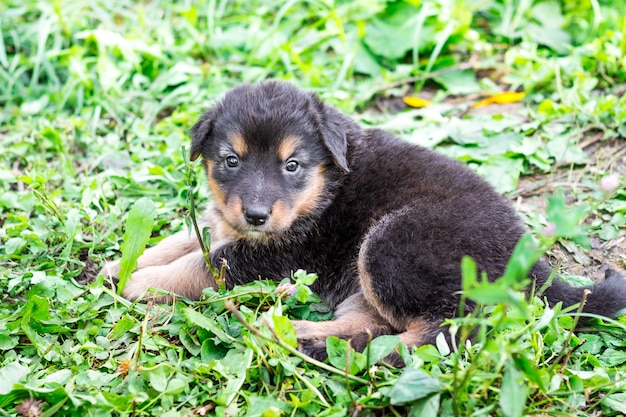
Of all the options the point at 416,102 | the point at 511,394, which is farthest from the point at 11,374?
the point at 416,102

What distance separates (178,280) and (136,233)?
1.37 ft

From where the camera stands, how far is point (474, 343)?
3.24 meters

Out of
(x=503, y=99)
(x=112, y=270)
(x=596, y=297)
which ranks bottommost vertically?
(x=112, y=270)

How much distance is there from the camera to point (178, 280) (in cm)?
407

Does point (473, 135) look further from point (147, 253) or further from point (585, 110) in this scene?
point (147, 253)

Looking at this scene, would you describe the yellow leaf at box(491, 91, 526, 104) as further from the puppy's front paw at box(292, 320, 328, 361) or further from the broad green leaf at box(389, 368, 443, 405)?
the broad green leaf at box(389, 368, 443, 405)

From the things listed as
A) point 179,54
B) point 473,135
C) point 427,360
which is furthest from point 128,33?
point 427,360

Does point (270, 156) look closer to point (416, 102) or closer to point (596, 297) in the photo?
point (596, 297)

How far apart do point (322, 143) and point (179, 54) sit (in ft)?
10.5

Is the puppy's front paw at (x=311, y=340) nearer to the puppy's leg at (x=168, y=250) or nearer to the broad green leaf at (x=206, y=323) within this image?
the broad green leaf at (x=206, y=323)

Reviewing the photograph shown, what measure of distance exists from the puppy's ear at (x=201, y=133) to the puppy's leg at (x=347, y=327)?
1237 millimetres

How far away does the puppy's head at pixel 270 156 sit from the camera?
12.6 ft

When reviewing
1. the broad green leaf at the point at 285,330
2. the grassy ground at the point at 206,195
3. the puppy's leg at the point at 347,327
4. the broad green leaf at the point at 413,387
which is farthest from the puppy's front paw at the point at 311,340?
the broad green leaf at the point at 413,387

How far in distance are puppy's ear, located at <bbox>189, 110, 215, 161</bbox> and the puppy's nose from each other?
629 millimetres
